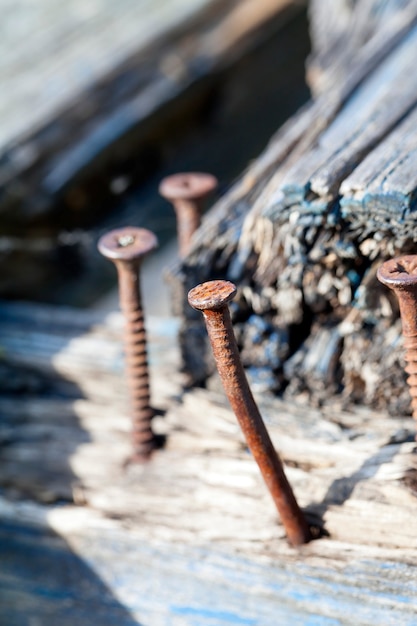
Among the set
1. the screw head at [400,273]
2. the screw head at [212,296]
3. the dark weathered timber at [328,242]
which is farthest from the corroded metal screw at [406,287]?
the screw head at [212,296]

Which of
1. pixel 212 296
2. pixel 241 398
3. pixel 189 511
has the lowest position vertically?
pixel 189 511

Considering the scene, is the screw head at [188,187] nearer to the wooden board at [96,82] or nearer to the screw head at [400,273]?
the screw head at [400,273]

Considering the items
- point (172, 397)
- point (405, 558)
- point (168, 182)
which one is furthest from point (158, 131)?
point (405, 558)

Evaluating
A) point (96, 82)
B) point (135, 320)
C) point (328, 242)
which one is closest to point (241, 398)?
point (328, 242)

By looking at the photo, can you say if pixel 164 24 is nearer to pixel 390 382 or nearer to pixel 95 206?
pixel 95 206

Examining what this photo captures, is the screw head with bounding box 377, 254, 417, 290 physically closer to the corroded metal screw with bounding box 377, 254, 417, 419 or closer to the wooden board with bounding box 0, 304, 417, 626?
the corroded metal screw with bounding box 377, 254, 417, 419

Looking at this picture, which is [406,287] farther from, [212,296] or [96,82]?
[96,82]
